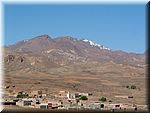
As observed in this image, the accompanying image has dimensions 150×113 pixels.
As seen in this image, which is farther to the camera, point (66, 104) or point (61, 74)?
point (61, 74)

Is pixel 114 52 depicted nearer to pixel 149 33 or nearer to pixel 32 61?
pixel 32 61

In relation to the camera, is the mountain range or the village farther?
the mountain range

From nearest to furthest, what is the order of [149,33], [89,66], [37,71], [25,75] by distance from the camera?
1. [149,33]
2. [25,75]
3. [37,71]
4. [89,66]

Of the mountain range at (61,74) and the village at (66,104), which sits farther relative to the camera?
the mountain range at (61,74)

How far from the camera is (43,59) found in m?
27.1

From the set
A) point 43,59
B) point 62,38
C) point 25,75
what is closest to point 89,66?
point 43,59

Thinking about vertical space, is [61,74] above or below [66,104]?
above

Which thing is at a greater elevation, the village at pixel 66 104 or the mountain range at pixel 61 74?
the mountain range at pixel 61 74

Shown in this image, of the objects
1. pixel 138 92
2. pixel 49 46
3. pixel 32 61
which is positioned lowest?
pixel 138 92

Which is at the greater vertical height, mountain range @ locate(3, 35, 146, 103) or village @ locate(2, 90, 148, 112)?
mountain range @ locate(3, 35, 146, 103)

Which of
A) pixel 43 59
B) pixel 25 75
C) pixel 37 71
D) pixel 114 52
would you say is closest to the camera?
pixel 25 75

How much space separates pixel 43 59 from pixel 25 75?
580 cm

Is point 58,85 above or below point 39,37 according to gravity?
below

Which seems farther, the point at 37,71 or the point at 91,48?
the point at 91,48
